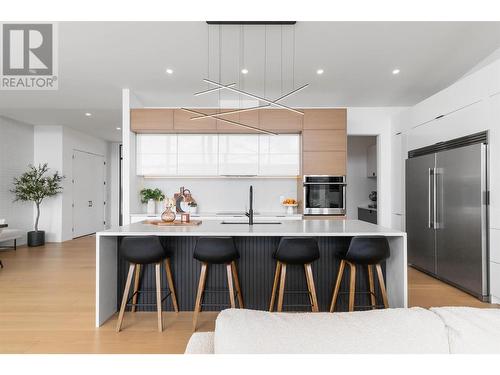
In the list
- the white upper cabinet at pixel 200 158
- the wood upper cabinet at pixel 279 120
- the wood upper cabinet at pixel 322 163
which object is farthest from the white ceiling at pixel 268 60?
the wood upper cabinet at pixel 322 163

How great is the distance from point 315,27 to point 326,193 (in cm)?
259

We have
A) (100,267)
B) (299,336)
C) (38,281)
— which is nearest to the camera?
(299,336)

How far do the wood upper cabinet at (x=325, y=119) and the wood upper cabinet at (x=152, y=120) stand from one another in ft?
7.17

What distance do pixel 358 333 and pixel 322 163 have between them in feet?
14.1

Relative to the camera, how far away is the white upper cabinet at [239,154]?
5.14 m

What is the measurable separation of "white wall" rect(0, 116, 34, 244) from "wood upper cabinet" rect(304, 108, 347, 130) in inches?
241

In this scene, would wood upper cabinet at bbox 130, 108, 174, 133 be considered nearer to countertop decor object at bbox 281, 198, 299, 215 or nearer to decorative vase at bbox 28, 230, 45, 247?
countertop decor object at bbox 281, 198, 299, 215

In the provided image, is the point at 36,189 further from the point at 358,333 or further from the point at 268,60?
the point at 358,333

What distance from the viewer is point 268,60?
149 inches

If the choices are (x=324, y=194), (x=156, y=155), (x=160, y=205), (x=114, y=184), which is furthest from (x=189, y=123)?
(x=114, y=184)

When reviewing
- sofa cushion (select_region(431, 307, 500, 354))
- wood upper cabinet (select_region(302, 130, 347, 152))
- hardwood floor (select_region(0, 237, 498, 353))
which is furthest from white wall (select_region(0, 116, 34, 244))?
sofa cushion (select_region(431, 307, 500, 354))

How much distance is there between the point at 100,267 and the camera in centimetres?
268
